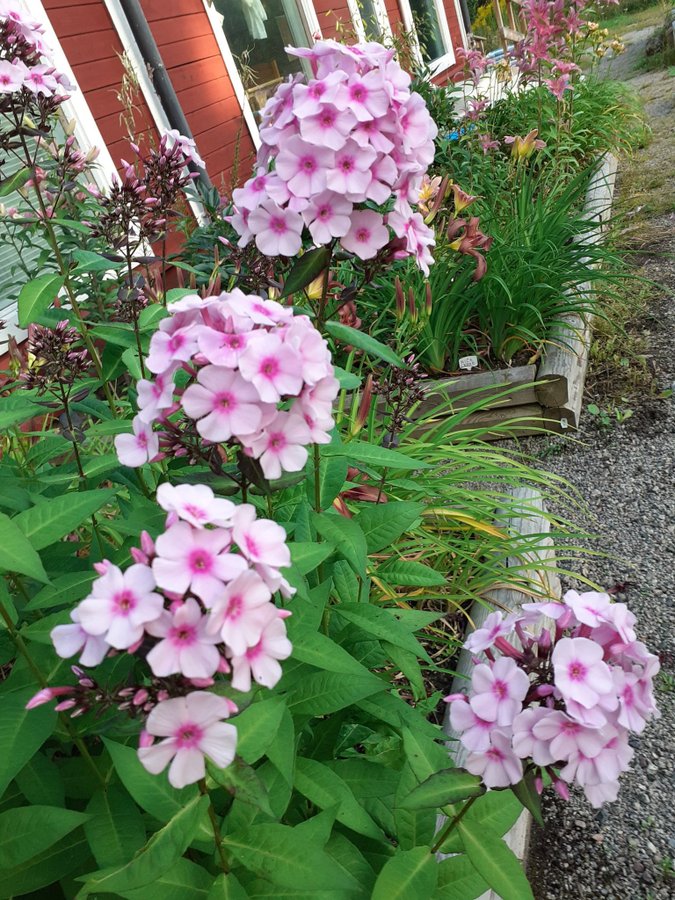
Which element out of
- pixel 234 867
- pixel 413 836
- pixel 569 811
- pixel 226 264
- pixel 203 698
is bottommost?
pixel 569 811

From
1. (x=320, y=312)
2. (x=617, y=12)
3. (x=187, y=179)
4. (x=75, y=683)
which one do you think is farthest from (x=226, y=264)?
(x=617, y=12)

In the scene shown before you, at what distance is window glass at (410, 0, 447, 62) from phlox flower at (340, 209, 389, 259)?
8644 mm

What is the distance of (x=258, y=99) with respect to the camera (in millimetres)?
5863

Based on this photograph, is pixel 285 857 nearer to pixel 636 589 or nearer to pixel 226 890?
pixel 226 890

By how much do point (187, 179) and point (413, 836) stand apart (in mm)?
1387

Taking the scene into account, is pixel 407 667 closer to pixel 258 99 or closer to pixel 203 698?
pixel 203 698

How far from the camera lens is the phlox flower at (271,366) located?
767 mm

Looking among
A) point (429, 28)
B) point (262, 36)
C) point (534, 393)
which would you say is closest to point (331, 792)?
point (534, 393)

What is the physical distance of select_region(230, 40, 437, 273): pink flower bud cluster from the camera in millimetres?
1039

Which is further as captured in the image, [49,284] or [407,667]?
[49,284]

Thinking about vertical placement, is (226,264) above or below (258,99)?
below

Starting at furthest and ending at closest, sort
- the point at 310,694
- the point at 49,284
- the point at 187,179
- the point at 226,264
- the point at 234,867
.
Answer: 1. the point at 226,264
2. the point at 187,179
3. the point at 49,284
4. the point at 310,694
5. the point at 234,867

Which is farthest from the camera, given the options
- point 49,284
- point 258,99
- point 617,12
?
point 617,12

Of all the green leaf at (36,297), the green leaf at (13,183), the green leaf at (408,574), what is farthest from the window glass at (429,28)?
the green leaf at (408,574)
